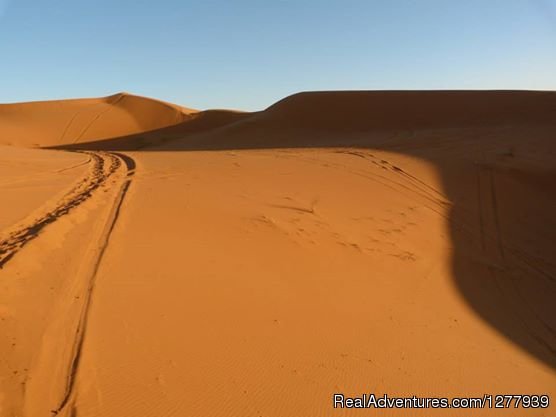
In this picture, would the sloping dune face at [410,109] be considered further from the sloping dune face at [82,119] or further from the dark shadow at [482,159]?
the sloping dune face at [82,119]

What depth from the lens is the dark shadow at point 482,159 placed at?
6168mm

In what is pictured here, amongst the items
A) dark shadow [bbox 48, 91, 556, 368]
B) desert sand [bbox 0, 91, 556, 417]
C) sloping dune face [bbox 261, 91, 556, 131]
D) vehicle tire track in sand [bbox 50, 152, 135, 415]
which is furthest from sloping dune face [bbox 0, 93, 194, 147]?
vehicle tire track in sand [bbox 50, 152, 135, 415]

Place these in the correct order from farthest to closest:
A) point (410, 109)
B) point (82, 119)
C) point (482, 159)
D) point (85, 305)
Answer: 1. point (82, 119)
2. point (410, 109)
3. point (482, 159)
4. point (85, 305)

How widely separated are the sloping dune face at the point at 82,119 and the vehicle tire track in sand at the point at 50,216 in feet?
72.4

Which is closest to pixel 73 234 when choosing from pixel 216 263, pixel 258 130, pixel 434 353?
pixel 216 263

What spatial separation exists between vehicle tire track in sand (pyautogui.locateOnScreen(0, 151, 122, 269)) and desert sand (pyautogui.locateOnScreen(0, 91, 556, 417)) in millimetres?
36

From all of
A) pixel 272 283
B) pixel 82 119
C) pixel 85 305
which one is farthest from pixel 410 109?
pixel 82 119

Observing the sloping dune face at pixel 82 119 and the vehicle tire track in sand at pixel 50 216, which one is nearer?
the vehicle tire track in sand at pixel 50 216

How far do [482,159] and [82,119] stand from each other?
1160 inches

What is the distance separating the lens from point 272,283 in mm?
5008

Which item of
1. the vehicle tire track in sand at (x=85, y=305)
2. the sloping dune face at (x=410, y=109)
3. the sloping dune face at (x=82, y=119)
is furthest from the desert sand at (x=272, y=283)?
the sloping dune face at (x=82, y=119)

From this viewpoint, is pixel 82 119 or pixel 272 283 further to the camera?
pixel 82 119

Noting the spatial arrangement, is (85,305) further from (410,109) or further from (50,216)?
(410,109)

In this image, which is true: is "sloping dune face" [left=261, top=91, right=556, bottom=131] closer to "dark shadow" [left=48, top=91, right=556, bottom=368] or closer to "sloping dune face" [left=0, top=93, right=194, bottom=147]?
"dark shadow" [left=48, top=91, right=556, bottom=368]
